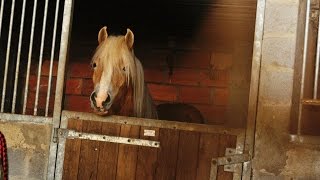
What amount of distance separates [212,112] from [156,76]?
1.09 m

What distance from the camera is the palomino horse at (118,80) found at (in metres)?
3.35

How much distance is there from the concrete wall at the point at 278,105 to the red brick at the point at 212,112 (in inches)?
160

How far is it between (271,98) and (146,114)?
1.61 meters

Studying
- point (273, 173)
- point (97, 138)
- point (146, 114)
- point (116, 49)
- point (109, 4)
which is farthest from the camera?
point (109, 4)

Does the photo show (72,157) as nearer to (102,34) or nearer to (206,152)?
(206,152)

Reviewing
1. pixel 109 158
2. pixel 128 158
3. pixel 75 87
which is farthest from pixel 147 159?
pixel 75 87

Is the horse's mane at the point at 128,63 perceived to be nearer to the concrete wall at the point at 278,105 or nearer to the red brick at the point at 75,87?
the concrete wall at the point at 278,105

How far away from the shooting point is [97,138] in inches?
120

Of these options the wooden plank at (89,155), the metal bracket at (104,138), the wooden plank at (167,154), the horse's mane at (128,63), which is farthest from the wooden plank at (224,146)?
the horse's mane at (128,63)

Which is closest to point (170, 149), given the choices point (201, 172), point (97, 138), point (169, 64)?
point (201, 172)

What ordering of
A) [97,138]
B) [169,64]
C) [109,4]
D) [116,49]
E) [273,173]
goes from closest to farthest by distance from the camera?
1. [273,173]
2. [97,138]
3. [116,49]
4. [109,4]
5. [169,64]

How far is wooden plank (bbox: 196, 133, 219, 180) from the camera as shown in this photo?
2914 millimetres

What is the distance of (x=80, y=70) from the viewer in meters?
7.17

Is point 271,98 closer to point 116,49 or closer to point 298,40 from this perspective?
point 298,40
